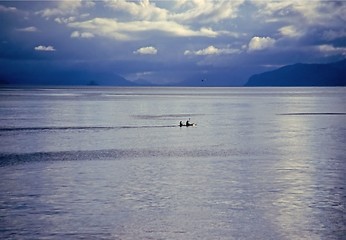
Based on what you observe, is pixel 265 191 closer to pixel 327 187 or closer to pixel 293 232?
pixel 327 187

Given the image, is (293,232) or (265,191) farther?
(265,191)

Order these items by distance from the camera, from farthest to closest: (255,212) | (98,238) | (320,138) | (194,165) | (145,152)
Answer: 1. (320,138)
2. (145,152)
3. (194,165)
4. (255,212)
5. (98,238)

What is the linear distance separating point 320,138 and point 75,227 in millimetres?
43531

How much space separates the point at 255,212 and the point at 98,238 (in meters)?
8.50

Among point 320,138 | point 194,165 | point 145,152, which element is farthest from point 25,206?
A: point 320,138

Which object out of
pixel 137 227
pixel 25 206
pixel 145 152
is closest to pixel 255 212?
pixel 137 227

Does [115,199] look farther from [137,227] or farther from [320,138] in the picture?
[320,138]

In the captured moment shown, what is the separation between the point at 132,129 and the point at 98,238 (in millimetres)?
51799

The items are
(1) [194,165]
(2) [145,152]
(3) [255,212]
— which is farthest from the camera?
(2) [145,152]

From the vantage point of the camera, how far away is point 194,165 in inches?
1628

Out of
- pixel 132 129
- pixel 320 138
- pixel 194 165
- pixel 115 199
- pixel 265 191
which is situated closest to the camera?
pixel 115 199

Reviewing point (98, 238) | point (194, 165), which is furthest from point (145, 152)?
point (98, 238)

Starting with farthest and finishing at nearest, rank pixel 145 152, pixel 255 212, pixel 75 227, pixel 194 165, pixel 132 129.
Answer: pixel 132 129, pixel 145 152, pixel 194 165, pixel 255 212, pixel 75 227

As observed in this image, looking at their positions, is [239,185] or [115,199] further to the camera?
[239,185]
